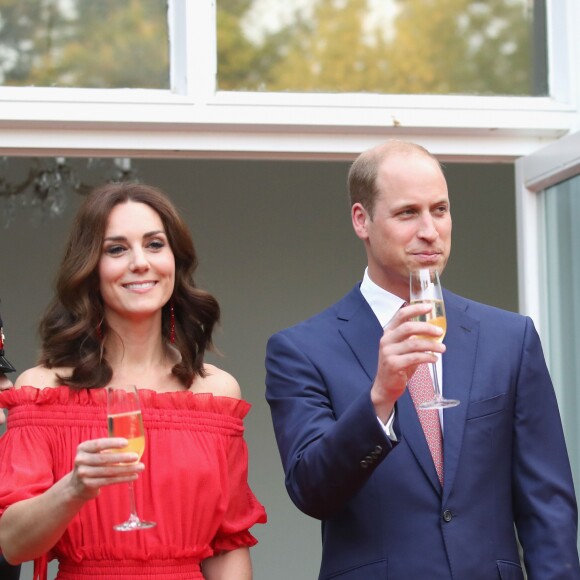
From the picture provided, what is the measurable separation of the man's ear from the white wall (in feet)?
12.4

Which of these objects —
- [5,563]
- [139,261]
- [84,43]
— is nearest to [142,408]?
[139,261]

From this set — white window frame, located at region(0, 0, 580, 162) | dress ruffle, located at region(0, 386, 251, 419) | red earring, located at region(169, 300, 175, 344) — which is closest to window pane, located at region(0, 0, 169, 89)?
white window frame, located at region(0, 0, 580, 162)

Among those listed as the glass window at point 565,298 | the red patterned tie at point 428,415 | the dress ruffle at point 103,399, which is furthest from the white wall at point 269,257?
the red patterned tie at point 428,415

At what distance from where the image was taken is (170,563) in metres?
3.35

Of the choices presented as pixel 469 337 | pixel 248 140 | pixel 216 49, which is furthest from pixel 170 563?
pixel 216 49

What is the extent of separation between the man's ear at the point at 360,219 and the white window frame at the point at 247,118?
1.03m

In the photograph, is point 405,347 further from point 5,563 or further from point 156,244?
point 5,563

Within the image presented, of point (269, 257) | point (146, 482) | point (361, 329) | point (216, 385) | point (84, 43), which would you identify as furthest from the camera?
point (269, 257)

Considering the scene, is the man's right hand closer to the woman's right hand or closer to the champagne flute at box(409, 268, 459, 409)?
the champagne flute at box(409, 268, 459, 409)

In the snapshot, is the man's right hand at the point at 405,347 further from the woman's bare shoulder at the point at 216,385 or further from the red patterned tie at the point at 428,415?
the woman's bare shoulder at the point at 216,385

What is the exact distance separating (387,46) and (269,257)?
2.34 m

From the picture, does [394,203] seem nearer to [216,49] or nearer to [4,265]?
[216,49]

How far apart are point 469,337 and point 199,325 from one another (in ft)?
2.87

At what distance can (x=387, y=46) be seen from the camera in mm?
5086
